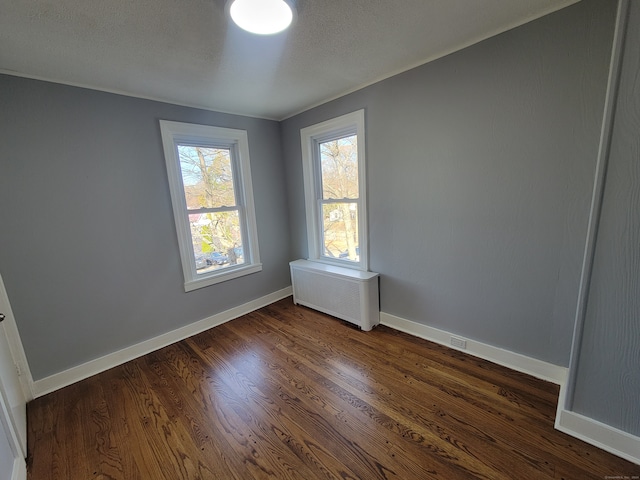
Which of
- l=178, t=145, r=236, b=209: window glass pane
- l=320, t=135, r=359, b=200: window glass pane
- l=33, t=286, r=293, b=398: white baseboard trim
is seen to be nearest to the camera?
l=33, t=286, r=293, b=398: white baseboard trim

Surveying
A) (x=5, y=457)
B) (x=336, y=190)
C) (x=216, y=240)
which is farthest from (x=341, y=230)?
(x=5, y=457)

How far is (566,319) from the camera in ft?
5.64

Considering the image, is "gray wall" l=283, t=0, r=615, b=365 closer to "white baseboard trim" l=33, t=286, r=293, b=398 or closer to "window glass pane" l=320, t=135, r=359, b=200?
"window glass pane" l=320, t=135, r=359, b=200

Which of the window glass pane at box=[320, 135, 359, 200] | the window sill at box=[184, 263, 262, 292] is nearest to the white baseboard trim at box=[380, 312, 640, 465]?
the window glass pane at box=[320, 135, 359, 200]

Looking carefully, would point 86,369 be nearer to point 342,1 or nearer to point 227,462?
point 227,462

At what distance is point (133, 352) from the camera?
238cm

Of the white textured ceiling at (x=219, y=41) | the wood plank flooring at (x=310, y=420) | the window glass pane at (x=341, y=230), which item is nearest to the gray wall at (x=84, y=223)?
the white textured ceiling at (x=219, y=41)

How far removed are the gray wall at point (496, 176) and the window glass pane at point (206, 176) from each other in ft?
5.01

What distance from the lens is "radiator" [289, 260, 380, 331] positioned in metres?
2.61

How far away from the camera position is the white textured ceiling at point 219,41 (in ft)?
4.31

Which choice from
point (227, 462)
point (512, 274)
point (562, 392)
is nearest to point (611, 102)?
point (512, 274)

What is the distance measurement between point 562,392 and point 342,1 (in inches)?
105

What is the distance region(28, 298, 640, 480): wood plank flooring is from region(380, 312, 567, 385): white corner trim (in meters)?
0.07

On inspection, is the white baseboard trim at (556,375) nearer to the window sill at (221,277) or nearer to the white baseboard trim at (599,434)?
the white baseboard trim at (599,434)
